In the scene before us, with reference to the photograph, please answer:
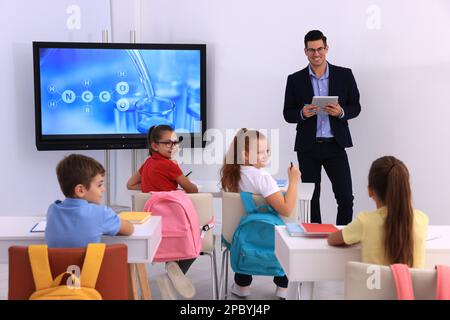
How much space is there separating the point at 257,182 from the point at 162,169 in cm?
62

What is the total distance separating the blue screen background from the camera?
5559mm

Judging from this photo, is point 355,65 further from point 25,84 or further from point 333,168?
point 25,84

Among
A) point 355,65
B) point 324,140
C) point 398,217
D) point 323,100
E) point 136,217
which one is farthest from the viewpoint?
point 355,65

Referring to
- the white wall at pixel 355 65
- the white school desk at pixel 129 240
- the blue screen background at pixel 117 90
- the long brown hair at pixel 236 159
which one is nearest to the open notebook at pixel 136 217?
the white school desk at pixel 129 240

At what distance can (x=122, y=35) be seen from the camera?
5879mm

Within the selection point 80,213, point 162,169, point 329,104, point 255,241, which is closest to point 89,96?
point 162,169

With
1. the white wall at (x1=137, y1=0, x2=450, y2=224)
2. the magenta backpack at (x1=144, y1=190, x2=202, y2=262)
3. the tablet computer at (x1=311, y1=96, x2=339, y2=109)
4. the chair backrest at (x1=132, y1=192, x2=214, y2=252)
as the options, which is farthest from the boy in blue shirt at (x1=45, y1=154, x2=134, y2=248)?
the white wall at (x1=137, y1=0, x2=450, y2=224)

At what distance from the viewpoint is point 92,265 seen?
2021 millimetres

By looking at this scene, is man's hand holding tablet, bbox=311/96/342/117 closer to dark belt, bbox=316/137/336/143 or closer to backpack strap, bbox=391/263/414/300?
dark belt, bbox=316/137/336/143

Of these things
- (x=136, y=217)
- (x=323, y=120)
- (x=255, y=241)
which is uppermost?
(x=323, y=120)

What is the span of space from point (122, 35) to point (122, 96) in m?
0.67

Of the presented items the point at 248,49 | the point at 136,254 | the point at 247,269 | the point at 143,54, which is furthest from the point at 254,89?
the point at 136,254

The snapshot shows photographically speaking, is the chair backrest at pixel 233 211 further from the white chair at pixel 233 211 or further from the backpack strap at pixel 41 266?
the backpack strap at pixel 41 266

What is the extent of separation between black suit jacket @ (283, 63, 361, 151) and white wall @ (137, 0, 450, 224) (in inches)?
31.6
